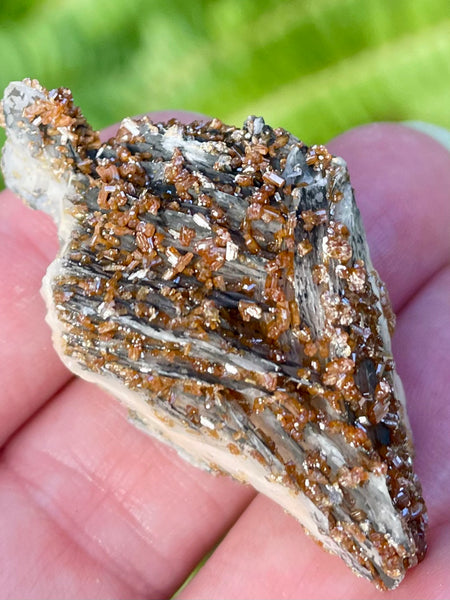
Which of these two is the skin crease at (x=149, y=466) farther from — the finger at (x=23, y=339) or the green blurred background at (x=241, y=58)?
the green blurred background at (x=241, y=58)

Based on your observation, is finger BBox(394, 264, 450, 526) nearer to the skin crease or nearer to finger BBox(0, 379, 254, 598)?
the skin crease

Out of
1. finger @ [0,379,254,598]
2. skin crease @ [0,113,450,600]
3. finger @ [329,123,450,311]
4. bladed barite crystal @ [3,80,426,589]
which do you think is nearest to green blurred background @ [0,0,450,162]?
finger @ [329,123,450,311]

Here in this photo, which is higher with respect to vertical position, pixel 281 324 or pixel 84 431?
pixel 281 324

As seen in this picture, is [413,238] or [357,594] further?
[413,238]

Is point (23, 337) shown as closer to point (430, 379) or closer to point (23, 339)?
point (23, 339)

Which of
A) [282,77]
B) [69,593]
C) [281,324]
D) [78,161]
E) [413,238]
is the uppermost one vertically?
[78,161]

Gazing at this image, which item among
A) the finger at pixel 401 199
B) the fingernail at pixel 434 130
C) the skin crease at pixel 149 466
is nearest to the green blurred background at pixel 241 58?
the fingernail at pixel 434 130

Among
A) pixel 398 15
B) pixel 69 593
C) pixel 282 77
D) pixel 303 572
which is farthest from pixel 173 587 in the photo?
pixel 398 15

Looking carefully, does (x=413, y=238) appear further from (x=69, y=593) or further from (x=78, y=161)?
(x=69, y=593)
